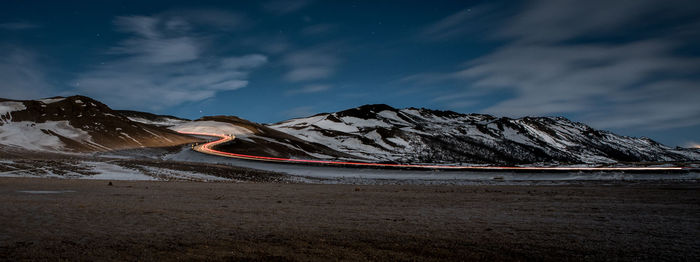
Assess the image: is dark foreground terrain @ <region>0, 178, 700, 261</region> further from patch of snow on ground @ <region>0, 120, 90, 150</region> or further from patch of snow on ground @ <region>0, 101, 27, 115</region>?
patch of snow on ground @ <region>0, 101, 27, 115</region>

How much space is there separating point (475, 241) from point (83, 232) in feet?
26.5

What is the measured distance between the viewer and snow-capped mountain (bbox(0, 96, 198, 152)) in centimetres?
8275

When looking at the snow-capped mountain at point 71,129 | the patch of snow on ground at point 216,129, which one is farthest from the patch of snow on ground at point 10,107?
the patch of snow on ground at point 216,129

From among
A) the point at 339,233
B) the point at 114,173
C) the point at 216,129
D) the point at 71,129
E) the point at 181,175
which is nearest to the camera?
the point at 339,233

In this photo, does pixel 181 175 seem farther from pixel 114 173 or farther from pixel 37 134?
pixel 37 134

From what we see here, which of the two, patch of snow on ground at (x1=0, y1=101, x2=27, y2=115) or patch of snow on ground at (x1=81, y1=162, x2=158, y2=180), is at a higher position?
patch of snow on ground at (x1=0, y1=101, x2=27, y2=115)

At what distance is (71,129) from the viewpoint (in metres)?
97.8

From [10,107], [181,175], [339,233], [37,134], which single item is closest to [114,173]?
[181,175]

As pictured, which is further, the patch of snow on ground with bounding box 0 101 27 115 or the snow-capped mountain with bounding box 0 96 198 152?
the patch of snow on ground with bounding box 0 101 27 115

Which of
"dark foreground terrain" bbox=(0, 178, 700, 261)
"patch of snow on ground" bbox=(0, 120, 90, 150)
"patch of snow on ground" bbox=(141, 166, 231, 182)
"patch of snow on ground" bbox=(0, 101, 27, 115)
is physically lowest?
"dark foreground terrain" bbox=(0, 178, 700, 261)

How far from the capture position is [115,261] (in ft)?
21.7

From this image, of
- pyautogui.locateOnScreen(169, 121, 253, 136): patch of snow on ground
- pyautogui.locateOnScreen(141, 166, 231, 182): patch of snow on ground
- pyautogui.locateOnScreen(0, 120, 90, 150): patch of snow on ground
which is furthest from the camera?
pyautogui.locateOnScreen(169, 121, 253, 136): patch of snow on ground

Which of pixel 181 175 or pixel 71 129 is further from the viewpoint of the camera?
pixel 71 129

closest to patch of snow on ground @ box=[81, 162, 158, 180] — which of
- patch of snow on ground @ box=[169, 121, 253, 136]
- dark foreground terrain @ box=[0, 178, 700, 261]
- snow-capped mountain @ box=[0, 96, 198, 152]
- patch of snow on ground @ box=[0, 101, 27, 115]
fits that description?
dark foreground terrain @ box=[0, 178, 700, 261]
